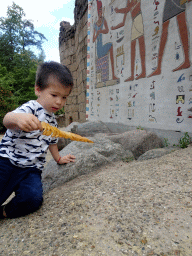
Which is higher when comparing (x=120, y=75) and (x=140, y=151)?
(x=120, y=75)

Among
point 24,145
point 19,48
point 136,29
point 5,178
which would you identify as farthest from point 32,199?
point 19,48

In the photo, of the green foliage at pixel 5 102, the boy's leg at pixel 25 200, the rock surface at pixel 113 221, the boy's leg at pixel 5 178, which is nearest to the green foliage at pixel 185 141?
the rock surface at pixel 113 221

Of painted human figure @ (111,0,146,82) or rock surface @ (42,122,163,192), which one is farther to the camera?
painted human figure @ (111,0,146,82)

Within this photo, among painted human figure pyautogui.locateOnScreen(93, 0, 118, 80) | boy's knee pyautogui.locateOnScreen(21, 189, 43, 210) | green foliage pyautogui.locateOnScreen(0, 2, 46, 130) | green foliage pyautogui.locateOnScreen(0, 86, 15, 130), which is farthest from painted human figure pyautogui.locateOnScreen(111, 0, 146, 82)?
green foliage pyautogui.locateOnScreen(0, 2, 46, 130)

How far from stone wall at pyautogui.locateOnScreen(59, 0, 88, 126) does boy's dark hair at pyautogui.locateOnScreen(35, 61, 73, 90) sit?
394 centimetres

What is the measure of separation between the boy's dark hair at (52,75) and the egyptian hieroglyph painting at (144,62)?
4.76ft

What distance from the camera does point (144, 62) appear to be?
2.67 meters

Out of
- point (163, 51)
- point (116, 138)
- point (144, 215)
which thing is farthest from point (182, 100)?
point (144, 215)

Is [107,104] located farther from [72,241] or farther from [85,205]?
[72,241]

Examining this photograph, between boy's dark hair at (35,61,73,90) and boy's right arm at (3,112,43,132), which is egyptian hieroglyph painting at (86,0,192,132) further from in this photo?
boy's right arm at (3,112,43,132)

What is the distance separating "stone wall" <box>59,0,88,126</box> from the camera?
532cm

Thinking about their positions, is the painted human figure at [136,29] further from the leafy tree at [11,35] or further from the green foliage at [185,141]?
the leafy tree at [11,35]

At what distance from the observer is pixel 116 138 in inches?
99.9

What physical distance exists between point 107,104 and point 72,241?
3.12m
